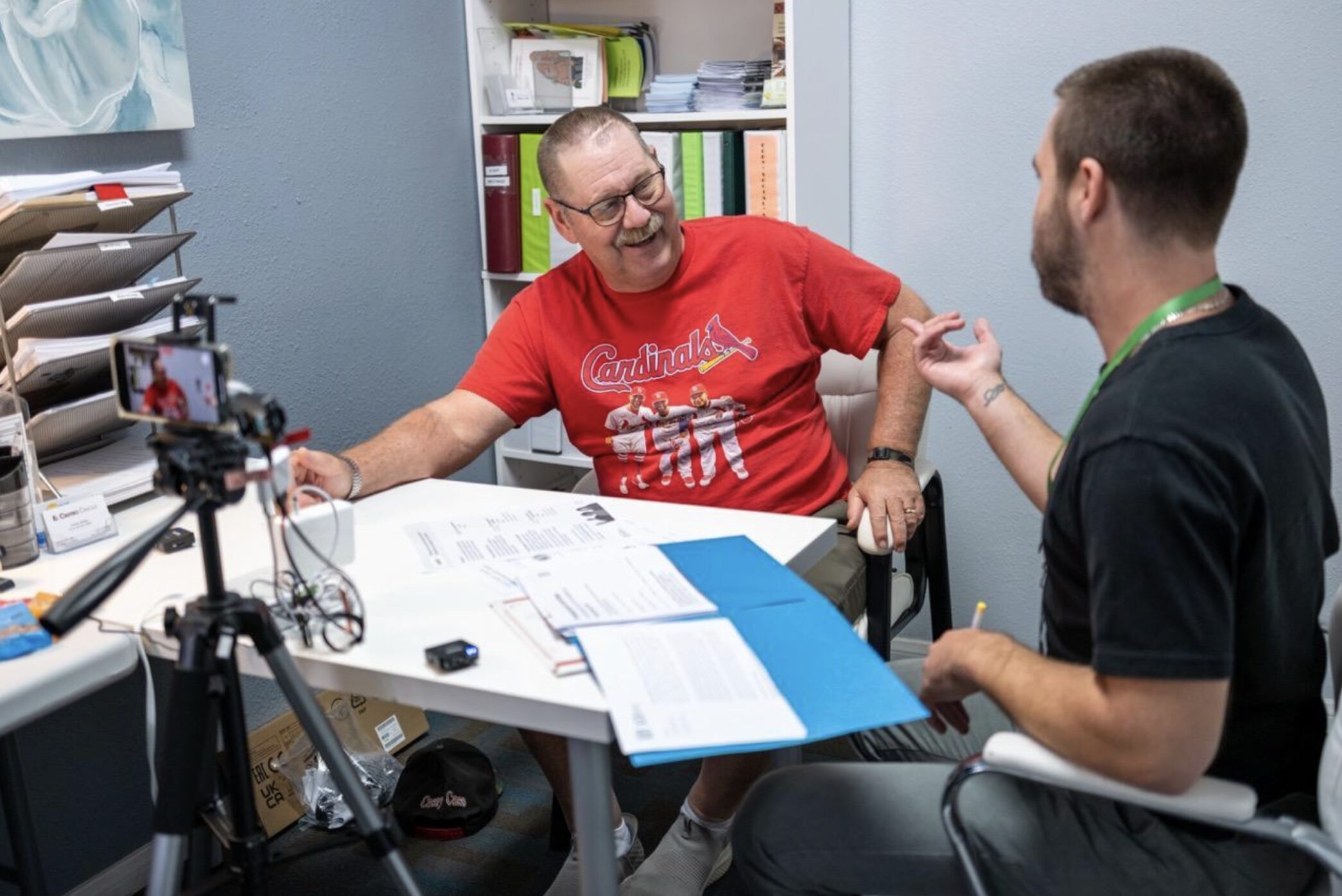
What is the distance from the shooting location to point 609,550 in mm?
1681

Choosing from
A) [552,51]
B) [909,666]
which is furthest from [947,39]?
[909,666]

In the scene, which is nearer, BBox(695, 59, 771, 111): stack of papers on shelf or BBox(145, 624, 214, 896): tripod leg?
BBox(145, 624, 214, 896): tripod leg

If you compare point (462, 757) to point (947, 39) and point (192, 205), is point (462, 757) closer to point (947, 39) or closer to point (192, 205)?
point (192, 205)

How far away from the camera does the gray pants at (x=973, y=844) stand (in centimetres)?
127

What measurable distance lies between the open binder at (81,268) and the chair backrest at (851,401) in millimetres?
1180

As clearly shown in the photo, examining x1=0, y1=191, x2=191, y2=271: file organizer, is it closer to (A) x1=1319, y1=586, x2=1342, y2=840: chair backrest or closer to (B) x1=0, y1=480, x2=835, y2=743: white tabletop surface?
(B) x1=0, y1=480, x2=835, y2=743: white tabletop surface

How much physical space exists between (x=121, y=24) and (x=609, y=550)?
4.43ft

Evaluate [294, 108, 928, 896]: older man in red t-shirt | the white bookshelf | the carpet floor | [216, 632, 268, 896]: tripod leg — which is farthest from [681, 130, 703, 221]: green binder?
[216, 632, 268, 896]: tripod leg

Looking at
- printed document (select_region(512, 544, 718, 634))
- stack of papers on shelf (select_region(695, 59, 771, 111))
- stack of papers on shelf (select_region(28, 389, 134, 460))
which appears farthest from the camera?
stack of papers on shelf (select_region(695, 59, 771, 111))

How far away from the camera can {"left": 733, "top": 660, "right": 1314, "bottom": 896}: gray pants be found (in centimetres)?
127

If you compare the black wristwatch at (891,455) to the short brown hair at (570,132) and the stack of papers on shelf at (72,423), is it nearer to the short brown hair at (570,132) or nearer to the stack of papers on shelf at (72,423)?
the short brown hair at (570,132)

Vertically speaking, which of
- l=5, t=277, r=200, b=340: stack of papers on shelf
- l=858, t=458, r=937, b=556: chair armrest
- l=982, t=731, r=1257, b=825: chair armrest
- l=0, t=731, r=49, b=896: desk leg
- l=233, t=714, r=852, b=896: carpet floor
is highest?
l=5, t=277, r=200, b=340: stack of papers on shelf

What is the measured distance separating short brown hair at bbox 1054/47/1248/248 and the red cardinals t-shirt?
0.99 metres


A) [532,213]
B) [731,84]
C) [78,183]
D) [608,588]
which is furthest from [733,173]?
[608,588]
